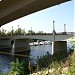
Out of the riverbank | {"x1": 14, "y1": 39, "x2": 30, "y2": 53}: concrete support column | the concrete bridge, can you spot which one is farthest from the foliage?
{"x1": 14, "y1": 39, "x2": 30, "y2": 53}: concrete support column

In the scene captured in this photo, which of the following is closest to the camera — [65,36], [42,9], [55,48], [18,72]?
[18,72]

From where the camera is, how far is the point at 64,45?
51.4 m

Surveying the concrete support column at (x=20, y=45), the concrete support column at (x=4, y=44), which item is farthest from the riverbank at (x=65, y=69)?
the concrete support column at (x=4, y=44)

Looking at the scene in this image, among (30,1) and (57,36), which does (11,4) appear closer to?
(30,1)

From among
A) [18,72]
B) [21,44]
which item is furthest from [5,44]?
[18,72]

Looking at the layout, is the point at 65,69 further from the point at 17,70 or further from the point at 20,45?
the point at 20,45

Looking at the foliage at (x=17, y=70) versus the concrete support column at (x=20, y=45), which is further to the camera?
the concrete support column at (x=20, y=45)

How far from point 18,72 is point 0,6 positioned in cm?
1246

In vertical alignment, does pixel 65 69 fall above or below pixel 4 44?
above

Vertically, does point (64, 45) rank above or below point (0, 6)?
below

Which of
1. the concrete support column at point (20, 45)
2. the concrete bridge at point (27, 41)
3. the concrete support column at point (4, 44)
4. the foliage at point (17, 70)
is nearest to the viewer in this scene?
the foliage at point (17, 70)

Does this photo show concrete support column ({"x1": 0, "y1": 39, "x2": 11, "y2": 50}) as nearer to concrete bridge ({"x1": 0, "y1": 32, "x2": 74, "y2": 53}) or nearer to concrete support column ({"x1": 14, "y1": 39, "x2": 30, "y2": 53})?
concrete bridge ({"x1": 0, "y1": 32, "x2": 74, "y2": 53})

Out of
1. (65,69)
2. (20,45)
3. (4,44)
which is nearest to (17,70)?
(65,69)

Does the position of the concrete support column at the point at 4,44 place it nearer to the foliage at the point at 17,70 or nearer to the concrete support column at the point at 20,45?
the concrete support column at the point at 20,45
